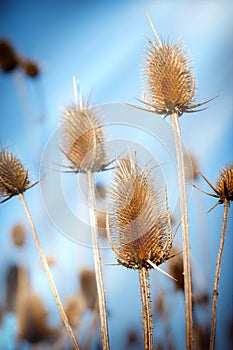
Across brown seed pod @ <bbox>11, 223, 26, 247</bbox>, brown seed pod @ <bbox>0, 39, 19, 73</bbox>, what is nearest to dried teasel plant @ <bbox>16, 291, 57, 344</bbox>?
brown seed pod @ <bbox>11, 223, 26, 247</bbox>

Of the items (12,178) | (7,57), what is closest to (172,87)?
(12,178)

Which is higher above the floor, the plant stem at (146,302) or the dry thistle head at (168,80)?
the dry thistle head at (168,80)

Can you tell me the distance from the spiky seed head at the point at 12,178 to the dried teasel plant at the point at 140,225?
413mm

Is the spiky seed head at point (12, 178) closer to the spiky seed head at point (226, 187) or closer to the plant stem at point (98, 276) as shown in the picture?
the plant stem at point (98, 276)

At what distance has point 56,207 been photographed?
203cm

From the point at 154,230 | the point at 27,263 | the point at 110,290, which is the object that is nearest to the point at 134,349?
the point at 110,290

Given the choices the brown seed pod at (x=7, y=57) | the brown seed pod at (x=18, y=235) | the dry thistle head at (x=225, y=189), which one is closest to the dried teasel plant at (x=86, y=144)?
the dry thistle head at (x=225, y=189)

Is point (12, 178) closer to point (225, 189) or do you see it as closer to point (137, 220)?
point (137, 220)

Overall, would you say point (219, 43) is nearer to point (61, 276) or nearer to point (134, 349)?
point (61, 276)

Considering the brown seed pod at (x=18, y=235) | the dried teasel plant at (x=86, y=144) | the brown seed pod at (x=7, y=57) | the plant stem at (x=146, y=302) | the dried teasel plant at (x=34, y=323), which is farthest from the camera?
the brown seed pod at (x=7, y=57)

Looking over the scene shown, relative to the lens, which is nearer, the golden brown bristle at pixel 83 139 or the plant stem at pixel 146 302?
the plant stem at pixel 146 302

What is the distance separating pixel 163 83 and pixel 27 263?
4.78 ft

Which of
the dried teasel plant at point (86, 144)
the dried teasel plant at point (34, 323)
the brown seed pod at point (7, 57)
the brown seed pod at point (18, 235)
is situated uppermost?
the brown seed pod at point (7, 57)

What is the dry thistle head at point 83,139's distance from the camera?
5.29 feet
